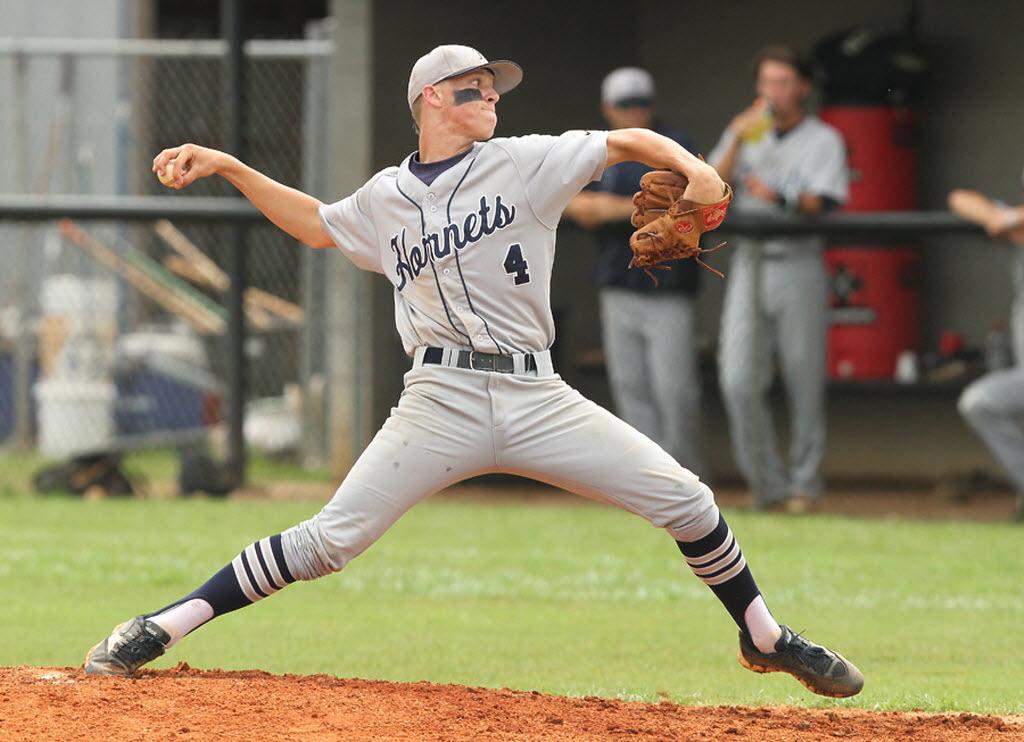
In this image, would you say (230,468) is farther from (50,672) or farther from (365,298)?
(50,672)

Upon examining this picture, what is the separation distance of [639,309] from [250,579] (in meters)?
5.98

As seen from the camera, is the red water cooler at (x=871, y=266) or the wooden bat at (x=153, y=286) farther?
the wooden bat at (x=153, y=286)

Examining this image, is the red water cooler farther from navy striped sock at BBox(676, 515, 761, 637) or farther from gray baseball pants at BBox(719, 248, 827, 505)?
navy striped sock at BBox(676, 515, 761, 637)

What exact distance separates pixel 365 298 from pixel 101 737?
8.11m

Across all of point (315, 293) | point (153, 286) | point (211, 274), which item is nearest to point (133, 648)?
point (315, 293)

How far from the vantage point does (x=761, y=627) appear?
5.42m

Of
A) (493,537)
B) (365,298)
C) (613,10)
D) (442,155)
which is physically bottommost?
(493,537)

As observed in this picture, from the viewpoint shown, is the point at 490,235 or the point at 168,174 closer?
the point at 490,235

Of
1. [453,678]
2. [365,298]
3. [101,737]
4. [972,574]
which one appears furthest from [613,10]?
[101,737]

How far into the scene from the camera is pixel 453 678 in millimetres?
6105

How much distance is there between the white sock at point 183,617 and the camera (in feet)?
17.4

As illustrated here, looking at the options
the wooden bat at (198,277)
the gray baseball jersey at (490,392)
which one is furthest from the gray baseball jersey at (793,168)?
the wooden bat at (198,277)

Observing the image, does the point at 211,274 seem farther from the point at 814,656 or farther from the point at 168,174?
the point at 814,656

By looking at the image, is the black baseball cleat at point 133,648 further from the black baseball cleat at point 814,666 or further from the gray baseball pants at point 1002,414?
the gray baseball pants at point 1002,414
